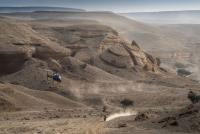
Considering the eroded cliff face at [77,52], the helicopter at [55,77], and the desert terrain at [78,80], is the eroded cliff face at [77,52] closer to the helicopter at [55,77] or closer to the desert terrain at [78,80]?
the desert terrain at [78,80]

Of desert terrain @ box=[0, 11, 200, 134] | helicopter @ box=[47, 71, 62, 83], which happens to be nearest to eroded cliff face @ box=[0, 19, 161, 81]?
desert terrain @ box=[0, 11, 200, 134]

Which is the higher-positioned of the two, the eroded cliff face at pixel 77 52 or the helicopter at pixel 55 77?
the eroded cliff face at pixel 77 52

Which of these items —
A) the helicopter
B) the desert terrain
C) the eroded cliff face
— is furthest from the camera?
the eroded cliff face

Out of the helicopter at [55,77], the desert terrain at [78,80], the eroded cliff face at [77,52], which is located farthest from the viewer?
the eroded cliff face at [77,52]

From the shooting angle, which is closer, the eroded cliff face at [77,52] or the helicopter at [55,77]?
the helicopter at [55,77]

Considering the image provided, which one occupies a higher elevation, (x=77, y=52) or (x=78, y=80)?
(x=77, y=52)

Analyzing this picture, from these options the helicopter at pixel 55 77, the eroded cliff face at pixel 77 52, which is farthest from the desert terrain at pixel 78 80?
the helicopter at pixel 55 77

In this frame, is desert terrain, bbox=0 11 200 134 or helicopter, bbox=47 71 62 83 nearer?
desert terrain, bbox=0 11 200 134

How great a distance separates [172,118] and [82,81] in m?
32.0

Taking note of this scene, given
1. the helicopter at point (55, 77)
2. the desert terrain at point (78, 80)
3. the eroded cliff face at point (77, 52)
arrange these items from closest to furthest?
the desert terrain at point (78, 80)
the helicopter at point (55, 77)
the eroded cliff face at point (77, 52)

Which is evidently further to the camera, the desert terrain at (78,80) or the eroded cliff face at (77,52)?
the eroded cliff face at (77,52)

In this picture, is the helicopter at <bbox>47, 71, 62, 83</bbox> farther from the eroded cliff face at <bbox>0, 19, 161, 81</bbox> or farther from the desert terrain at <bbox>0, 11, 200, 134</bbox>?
the eroded cliff face at <bbox>0, 19, 161, 81</bbox>

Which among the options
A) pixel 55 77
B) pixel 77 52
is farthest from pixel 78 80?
pixel 77 52

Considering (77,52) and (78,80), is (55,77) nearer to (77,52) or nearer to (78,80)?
(78,80)
